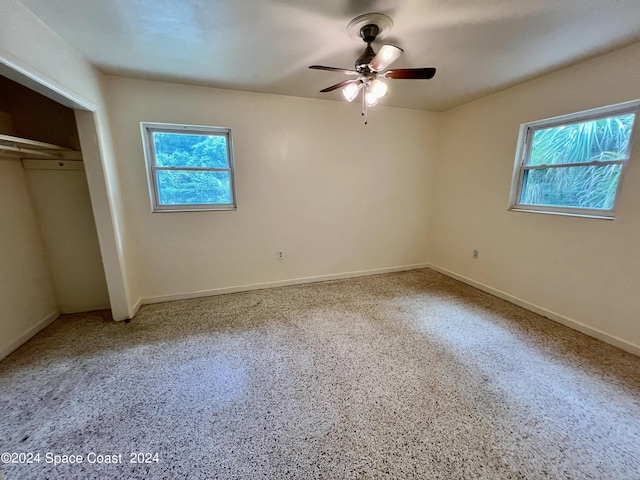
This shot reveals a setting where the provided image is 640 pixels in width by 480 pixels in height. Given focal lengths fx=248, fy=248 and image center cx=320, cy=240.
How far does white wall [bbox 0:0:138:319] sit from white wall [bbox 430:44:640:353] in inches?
169

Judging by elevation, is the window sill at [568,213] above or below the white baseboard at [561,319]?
above

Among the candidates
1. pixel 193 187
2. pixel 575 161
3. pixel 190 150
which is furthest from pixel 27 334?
pixel 575 161

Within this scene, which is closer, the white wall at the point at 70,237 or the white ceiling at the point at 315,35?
the white ceiling at the point at 315,35

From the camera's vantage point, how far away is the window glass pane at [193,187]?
2953mm

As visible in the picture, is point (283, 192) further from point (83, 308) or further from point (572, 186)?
point (572, 186)

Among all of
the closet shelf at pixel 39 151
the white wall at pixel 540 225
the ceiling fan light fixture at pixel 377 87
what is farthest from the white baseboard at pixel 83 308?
the white wall at pixel 540 225

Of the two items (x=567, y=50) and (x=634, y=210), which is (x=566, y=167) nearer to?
(x=634, y=210)

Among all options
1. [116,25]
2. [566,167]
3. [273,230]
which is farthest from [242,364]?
[566,167]

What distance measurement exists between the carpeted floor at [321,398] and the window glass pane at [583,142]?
5.59 feet

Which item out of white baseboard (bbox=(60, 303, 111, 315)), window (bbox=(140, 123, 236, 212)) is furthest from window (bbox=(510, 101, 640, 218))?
white baseboard (bbox=(60, 303, 111, 315))

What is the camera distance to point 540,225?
8.98 ft

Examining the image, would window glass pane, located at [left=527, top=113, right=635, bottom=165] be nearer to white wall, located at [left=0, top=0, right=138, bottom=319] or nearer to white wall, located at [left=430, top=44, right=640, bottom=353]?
white wall, located at [left=430, top=44, right=640, bottom=353]

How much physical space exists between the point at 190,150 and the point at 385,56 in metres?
2.39

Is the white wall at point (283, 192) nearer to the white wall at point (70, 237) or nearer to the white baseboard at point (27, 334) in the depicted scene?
the white wall at point (70, 237)
